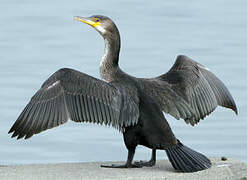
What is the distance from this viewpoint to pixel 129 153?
10219 millimetres

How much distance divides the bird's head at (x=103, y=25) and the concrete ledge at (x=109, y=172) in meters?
1.74

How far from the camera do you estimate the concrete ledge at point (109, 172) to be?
992cm

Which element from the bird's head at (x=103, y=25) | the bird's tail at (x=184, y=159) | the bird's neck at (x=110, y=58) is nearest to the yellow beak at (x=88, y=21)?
the bird's head at (x=103, y=25)

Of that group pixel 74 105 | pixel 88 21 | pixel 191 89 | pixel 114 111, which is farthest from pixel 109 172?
pixel 88 21

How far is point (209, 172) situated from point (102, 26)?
2439 millimetres

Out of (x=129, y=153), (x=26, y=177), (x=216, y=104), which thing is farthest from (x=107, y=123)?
(x=216, y=104)

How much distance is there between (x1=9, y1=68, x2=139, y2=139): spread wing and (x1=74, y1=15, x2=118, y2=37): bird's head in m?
0.95

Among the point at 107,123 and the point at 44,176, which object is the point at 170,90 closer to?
the point at 107,123

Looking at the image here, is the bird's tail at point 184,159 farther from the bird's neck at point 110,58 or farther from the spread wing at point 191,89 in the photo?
the bird's neck at point 110,58

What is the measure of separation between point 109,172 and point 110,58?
5.22 feet

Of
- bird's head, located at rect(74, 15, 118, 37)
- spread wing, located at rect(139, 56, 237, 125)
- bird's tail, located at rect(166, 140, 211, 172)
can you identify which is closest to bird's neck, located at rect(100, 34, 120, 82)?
bird's head, located at rect(74, 15, 118, 37)

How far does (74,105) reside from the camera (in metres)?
10.1

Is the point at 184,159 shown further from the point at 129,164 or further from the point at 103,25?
the point at 103,25

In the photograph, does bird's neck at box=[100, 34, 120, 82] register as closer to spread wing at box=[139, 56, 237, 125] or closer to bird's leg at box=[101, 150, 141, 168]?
spread wing at box=[139, 56, 237, 125]
